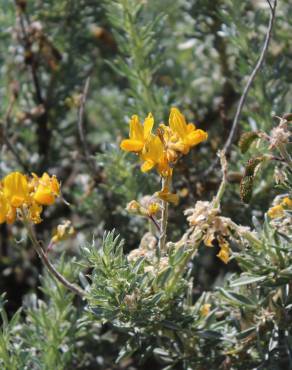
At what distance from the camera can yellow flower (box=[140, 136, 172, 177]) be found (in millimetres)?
1195

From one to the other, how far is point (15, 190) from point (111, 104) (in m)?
1.04

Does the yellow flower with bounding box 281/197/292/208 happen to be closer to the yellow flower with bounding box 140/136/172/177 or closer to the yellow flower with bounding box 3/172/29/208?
the yellow flower with bounding box 140/136/172/177

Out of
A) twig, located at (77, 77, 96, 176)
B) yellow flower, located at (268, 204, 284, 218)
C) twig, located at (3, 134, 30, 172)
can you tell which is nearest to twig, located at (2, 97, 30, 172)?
twig, located at (3, 134, 30, 172)

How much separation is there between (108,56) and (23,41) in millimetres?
461

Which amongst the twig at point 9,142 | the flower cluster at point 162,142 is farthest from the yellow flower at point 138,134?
the twig at point 9,142

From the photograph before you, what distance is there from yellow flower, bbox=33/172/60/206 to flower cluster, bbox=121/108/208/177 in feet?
0.49

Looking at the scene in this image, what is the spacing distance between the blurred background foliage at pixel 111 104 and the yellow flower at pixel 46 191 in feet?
1.23

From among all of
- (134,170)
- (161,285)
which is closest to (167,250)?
(161,285)

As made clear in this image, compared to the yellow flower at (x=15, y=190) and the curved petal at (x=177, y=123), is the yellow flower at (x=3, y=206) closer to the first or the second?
the yellow flower at (x=15, y=190)

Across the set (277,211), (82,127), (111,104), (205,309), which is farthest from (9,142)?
(277,211)

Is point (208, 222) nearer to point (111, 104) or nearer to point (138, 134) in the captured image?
point (138, 134)

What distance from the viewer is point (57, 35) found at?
7.23 feet

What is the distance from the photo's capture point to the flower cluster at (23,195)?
47.5 inches

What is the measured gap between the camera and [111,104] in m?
2.20
